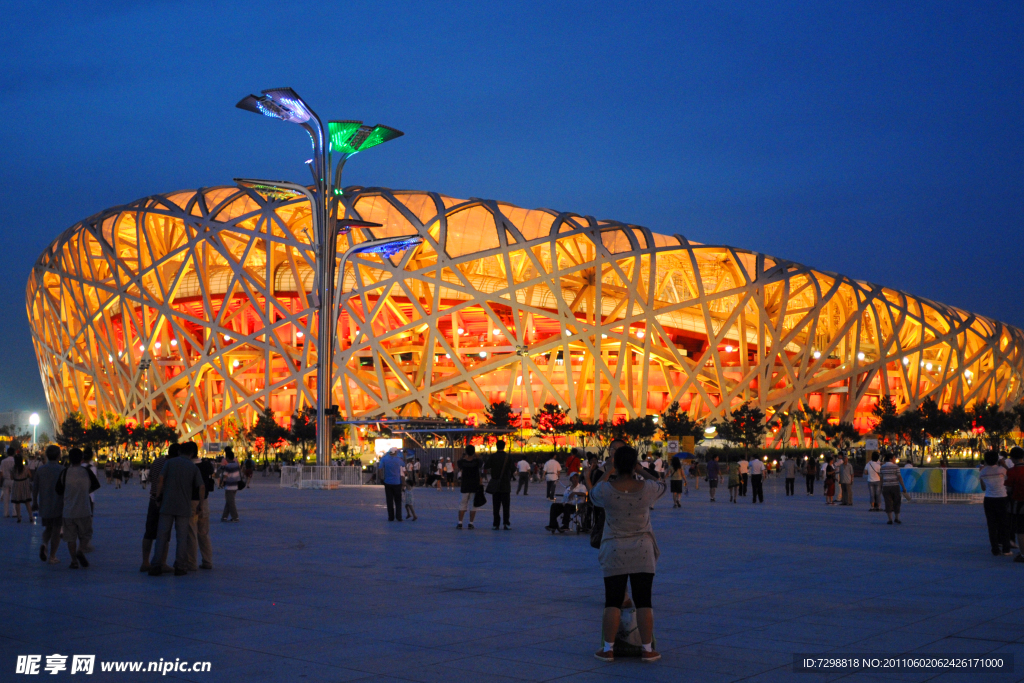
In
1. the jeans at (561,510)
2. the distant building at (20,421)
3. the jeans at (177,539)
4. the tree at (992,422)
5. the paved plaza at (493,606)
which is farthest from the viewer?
the distant building at (20,421)

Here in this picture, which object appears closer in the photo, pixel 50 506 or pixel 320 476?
pixel 50 506

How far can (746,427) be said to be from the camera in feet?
181

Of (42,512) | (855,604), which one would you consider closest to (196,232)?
(42,512)

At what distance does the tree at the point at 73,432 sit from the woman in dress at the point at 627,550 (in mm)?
60842

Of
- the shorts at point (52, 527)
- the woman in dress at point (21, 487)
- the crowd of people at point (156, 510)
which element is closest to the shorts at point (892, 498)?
the crowd of people at point (156, 510)

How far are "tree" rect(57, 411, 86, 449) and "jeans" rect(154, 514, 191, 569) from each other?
2177 inches

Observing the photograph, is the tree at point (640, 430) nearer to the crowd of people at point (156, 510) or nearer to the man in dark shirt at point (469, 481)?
the man in dark shirt at point (469, 481)

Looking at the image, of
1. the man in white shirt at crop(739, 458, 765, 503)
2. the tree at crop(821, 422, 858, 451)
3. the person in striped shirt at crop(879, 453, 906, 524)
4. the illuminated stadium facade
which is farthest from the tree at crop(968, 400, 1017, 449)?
the person in striped shirt at crop(879, 453, 906, 524)

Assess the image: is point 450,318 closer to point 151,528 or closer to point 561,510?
point 561,510

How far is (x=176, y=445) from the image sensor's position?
37.7ft

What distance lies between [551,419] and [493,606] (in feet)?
153

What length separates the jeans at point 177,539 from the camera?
1049cm

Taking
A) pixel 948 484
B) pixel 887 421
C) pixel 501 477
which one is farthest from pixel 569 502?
pixel 887 421

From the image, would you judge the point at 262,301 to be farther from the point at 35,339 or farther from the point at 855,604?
the point at 855,604
